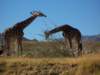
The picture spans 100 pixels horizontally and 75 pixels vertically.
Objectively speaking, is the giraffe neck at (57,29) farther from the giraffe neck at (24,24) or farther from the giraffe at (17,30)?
the giraffe neck at (24,24)

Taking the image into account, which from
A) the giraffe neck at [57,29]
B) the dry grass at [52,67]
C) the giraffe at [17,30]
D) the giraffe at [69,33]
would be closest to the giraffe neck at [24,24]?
the giraffe at [17,30]

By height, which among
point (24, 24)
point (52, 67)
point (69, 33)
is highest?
point (24, 24)

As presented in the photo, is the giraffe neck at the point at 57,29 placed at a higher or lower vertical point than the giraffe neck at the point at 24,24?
lower

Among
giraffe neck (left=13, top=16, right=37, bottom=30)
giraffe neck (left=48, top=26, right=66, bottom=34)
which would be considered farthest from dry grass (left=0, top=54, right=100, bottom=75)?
giraffe neck (left=13, top=16, right=37, bottom=30)

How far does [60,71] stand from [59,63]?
0.52 meters

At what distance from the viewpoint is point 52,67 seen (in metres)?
20.6

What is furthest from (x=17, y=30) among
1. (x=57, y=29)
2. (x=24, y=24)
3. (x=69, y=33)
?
(x=69, y=33)

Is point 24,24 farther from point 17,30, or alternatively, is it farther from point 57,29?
point 57,29

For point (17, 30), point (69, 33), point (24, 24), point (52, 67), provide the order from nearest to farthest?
point (52, 67), point (17, 30), point (24, 24), point (69, 33)

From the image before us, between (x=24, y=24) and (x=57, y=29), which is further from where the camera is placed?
(x=24, y=24)

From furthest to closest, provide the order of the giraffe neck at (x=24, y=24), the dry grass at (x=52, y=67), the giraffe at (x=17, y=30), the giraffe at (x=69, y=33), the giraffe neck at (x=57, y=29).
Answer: the giraffe neck at (x=24, y=24) < the giraffe at (x=69, y=33) < the giraffe at (x=17, y=30) < the giraffe neck at (x=57, y=29) < the dry grass at (x=52, y=67)

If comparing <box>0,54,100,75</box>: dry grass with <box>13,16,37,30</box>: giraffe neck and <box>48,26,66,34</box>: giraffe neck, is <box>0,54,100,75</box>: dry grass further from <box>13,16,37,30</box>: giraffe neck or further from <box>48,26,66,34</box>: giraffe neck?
<box>13,16,37,30</box>: giraffe neck

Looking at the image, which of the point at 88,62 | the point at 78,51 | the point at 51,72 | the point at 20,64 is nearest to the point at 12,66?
the point at 20,64

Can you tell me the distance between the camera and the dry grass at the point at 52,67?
20.2 metres
